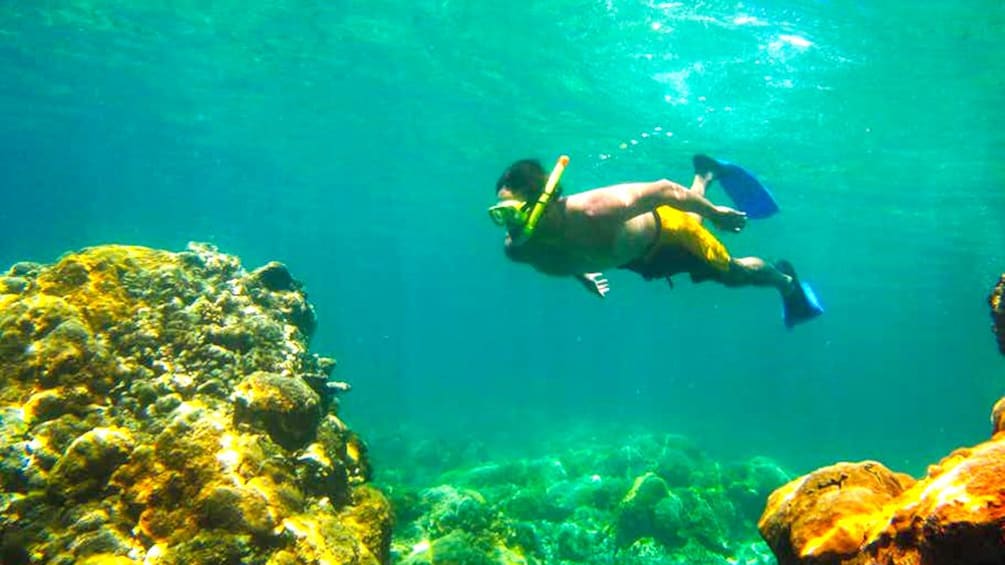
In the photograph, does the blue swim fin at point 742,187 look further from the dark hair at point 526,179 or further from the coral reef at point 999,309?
the dark hair at point 526,179

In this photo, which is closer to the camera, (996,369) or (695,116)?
(695,116)

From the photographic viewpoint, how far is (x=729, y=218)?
648 centimetres

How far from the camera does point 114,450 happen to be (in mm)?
4625

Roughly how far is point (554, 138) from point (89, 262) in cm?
2519

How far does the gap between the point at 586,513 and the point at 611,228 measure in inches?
432

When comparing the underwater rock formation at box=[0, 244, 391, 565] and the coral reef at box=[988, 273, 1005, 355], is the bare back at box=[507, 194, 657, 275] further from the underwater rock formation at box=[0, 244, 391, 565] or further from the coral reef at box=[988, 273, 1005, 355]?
the coral reef at box=[988, 273, 1005, 355]

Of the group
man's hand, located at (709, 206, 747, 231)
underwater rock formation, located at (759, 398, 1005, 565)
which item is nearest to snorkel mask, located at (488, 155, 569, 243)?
man's hand, located at (709, 206, 747, 231)

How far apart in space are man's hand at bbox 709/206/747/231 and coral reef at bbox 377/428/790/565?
585 centimetres

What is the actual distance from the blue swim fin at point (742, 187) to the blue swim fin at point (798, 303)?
2.67ft

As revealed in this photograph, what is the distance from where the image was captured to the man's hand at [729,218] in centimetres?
644

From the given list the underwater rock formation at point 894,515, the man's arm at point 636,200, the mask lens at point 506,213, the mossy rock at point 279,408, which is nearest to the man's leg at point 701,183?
the man's arm at point 636,200

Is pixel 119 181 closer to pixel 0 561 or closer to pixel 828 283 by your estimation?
pixel 0 561

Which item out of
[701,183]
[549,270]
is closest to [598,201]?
[549,270]

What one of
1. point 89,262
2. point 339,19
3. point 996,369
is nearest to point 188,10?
point 339,19
